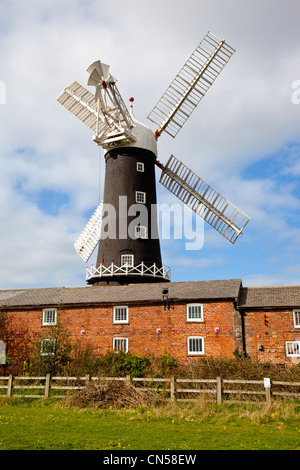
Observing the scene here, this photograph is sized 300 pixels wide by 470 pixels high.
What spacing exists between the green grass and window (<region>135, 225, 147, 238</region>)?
591 inches

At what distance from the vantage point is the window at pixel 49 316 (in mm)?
27188

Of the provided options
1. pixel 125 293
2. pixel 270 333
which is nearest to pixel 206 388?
pixel 270 333

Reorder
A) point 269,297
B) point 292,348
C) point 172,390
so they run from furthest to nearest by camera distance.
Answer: point 269,297 → point 292,348 → point 172,390

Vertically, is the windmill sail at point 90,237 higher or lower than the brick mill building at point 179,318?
higher

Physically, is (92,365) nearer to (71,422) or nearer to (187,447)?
(71,422)

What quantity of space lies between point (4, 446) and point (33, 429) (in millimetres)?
2353

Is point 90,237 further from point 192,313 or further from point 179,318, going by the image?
point 192,313

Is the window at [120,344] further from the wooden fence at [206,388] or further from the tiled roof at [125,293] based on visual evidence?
the wooden fence at [206,388]

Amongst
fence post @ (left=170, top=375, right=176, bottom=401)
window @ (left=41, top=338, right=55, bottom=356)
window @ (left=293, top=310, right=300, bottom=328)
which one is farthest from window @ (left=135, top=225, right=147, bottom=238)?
fence post @ (left=170, top=375, right=176, bottom=401)

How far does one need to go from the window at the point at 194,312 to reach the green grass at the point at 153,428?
366 inches

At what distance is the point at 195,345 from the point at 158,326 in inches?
94.2

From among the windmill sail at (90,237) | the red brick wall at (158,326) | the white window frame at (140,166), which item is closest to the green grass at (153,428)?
the red brick wall at (158,326)

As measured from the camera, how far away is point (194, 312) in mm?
24891
